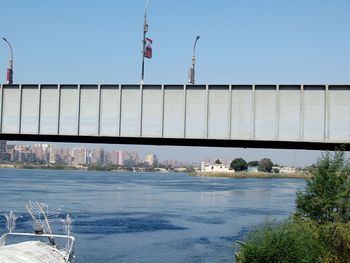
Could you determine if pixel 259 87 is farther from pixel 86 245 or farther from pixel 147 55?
pixel 86 245

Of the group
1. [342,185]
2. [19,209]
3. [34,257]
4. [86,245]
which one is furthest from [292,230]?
[19,209]

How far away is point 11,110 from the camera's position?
3841cm

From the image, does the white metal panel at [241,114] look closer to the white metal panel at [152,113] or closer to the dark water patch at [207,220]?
the white metal panel at [152,113]

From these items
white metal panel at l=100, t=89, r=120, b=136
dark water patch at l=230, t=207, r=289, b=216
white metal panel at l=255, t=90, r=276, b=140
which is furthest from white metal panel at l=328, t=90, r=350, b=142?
dark water patch at l=230, t=207, r=289, b=216

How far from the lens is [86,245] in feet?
160

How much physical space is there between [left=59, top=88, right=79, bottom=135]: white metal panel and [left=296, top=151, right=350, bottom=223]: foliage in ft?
52.5

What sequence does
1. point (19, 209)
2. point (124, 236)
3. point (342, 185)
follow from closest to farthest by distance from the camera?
point (342, 185), point (124, 236), point (19, 209)

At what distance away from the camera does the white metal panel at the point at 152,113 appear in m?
36.3

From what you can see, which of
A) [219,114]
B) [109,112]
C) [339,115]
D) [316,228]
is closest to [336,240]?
[316,228]

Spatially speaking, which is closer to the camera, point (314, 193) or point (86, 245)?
point (314, 193)

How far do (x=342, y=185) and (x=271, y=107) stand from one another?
668cm

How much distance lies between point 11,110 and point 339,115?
22.4m

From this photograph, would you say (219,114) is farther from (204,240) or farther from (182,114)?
(204,240)

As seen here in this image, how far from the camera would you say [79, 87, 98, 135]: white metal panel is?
37.2 metres
